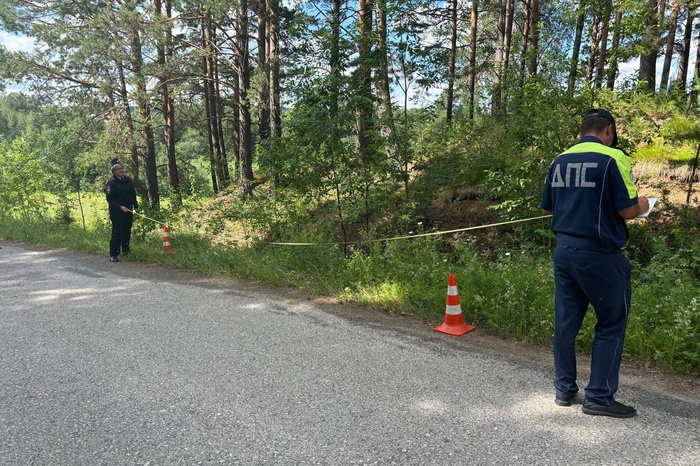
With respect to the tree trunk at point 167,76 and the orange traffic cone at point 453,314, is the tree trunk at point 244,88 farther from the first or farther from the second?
the orange traffic cone at point 453,314

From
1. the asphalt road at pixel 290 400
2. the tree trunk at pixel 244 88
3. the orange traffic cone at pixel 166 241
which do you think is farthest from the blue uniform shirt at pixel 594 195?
the tree trunk at pixel 244 88

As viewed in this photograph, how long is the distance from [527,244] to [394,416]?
471 cm

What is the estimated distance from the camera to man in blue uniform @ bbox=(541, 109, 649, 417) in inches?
115

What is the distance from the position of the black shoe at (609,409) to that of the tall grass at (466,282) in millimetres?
1072

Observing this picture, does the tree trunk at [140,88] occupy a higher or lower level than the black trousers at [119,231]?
higher

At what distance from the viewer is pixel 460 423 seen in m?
2.98

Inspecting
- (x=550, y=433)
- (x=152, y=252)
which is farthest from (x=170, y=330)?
(x=152, y=252)

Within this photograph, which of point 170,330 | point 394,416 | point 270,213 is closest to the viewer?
point 394,416

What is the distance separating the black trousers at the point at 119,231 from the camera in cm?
978

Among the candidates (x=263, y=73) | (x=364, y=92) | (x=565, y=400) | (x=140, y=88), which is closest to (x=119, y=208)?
(x=364, y=92)

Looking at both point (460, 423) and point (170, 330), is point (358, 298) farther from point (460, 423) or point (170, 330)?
point (460, 423)

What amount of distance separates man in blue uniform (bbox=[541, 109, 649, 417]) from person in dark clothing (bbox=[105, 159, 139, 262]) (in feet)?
30.7

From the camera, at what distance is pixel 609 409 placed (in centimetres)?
301

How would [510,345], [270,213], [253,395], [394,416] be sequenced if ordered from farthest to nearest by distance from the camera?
[270,213]
[510,345]
[253,395]
[394,416]
